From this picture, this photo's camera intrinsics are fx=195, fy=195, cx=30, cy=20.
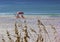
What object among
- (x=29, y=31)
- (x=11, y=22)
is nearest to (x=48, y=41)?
(x=29, y=31)

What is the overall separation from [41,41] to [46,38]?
0.11 meters

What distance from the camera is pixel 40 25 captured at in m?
1.00

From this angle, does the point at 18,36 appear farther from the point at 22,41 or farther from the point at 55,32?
the point at 55,32

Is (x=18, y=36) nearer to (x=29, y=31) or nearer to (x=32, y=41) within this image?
(x=29, y=31)

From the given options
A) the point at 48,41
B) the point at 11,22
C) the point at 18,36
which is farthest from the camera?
the point at 11,22

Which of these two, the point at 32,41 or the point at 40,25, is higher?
the point at 40,25

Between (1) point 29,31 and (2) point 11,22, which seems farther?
(2) point 11,22

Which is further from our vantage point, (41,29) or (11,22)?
(11,22)

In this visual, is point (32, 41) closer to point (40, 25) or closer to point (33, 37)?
point (33, 37)

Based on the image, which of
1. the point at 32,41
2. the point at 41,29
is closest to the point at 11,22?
the point at 32,41

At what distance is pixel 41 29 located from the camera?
1024 mm

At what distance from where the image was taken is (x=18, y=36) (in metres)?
0.96

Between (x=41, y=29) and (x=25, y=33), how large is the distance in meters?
0.10

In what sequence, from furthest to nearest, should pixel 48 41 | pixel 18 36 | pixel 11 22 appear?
pixel 11 22, pixel 48 41, pixel 18 36
